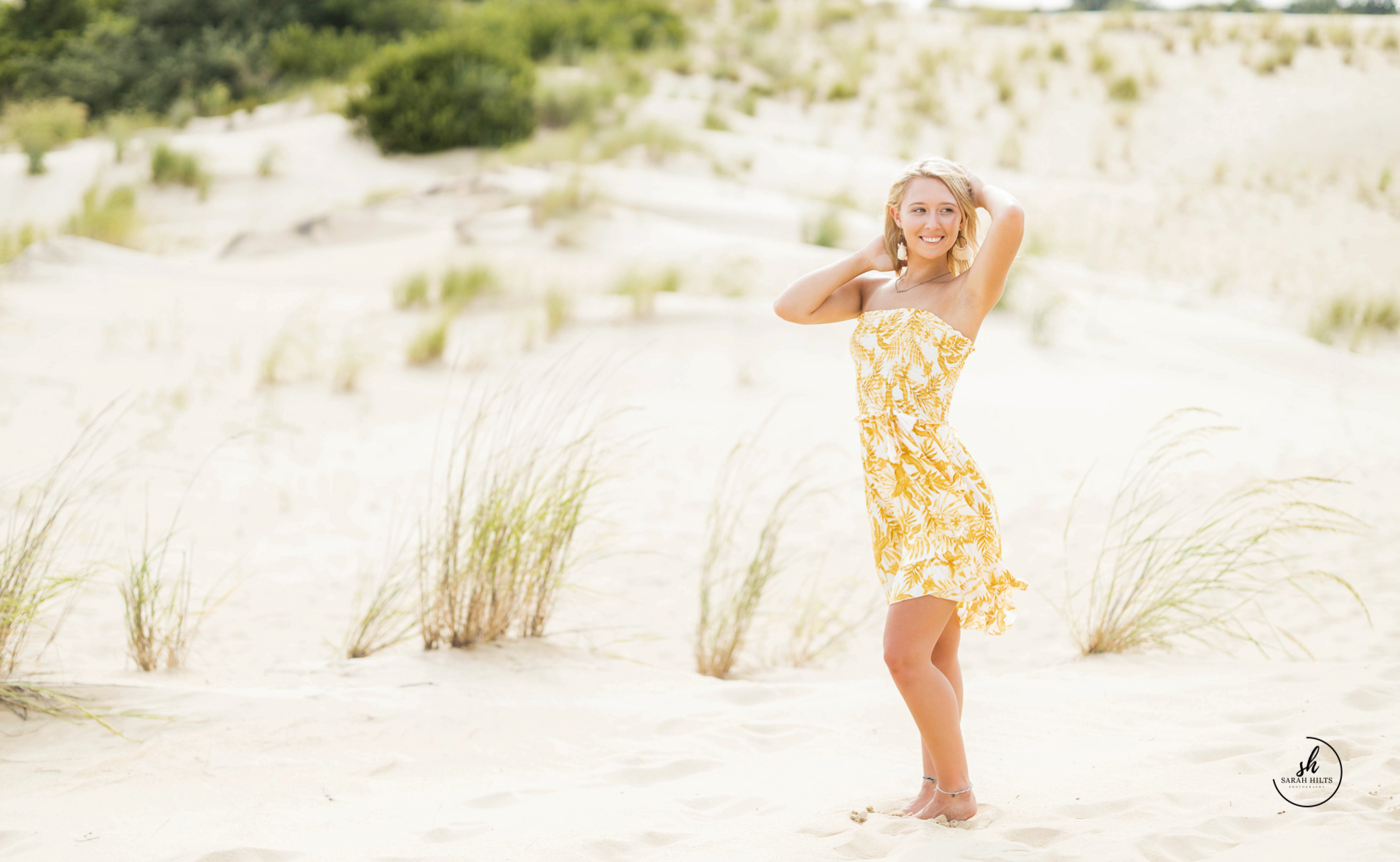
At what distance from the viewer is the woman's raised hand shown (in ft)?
9.16

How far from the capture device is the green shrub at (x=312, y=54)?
2005 centimetres

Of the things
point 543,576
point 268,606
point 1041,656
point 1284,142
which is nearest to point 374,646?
point 543,576

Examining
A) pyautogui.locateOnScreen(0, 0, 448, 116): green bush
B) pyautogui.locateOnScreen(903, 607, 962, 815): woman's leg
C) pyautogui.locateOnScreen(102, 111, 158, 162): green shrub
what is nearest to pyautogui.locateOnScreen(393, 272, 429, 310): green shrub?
pyautogui.locateOnScreen(102, 111, 158, 162): green shrub

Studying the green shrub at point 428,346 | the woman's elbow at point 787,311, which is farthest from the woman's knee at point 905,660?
the green shrub at point 428,346

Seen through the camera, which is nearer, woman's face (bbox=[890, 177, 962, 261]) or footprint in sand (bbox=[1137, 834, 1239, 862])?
footprint in sand (bbox=[1137, 834, 1239, 862])

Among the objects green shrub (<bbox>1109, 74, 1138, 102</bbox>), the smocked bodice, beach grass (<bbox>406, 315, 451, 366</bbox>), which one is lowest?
beach grass (<bbox>406, 315, 451, 366</bbox>)

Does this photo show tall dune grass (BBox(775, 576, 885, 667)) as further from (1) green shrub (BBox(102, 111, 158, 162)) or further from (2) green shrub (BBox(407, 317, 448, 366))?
(1) green shrub (BBox(102, 111, 158, 162))

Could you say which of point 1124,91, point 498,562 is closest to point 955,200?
point 498,562

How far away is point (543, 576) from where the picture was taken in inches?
157

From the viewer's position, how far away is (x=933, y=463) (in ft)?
8.36

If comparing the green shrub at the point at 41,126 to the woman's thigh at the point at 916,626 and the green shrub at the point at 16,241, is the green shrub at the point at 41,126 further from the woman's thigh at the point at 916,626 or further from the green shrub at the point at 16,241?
the woman's thigh at the point at 916,626

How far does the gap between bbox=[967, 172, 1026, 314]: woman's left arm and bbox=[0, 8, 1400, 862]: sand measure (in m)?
1.29

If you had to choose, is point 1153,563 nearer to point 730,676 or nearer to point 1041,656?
point 1041,656

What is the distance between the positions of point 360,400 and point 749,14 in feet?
64.8
